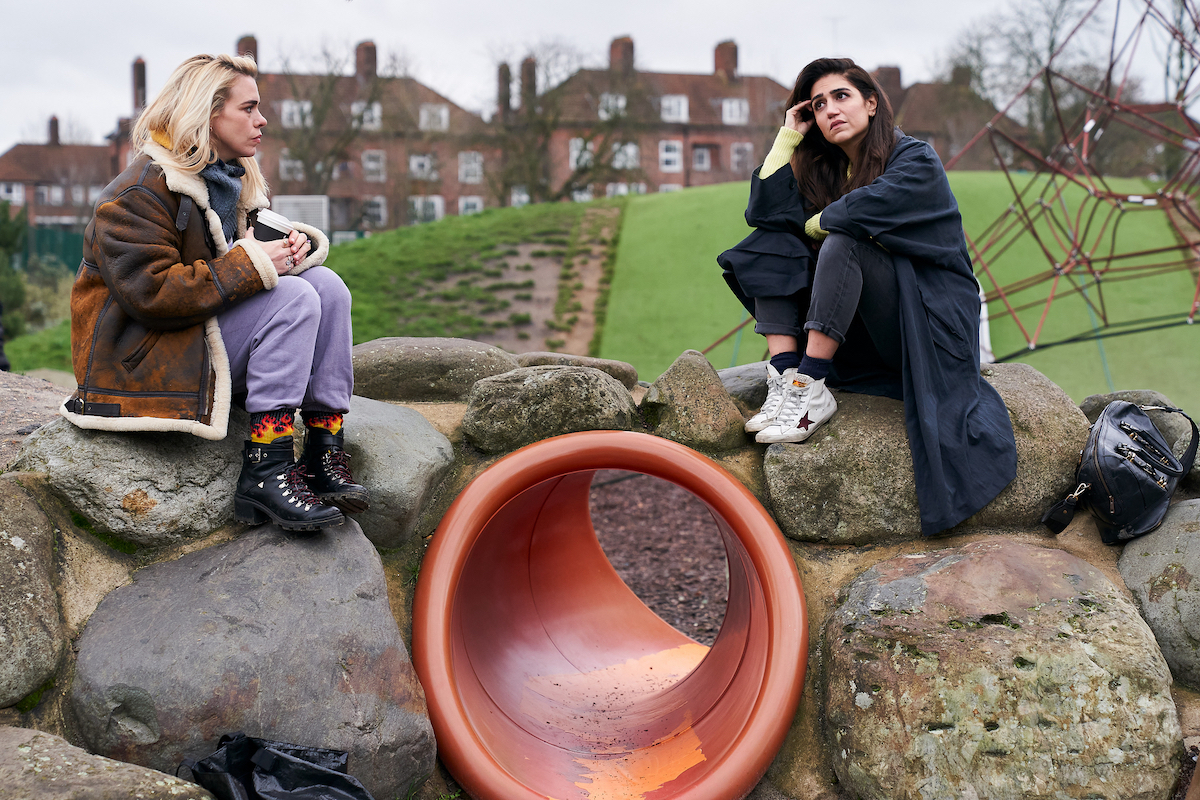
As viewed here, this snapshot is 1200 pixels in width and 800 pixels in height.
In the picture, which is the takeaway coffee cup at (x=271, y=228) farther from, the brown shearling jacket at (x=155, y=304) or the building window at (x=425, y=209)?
the building window at (x=425, y=209)

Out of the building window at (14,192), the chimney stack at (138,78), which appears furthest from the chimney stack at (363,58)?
the building window at (14,192)

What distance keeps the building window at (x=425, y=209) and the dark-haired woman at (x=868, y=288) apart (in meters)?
19.4

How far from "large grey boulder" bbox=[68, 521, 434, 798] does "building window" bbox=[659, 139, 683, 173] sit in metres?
29.1

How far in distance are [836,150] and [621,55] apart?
2324cm

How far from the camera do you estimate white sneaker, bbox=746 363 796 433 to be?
299 cm

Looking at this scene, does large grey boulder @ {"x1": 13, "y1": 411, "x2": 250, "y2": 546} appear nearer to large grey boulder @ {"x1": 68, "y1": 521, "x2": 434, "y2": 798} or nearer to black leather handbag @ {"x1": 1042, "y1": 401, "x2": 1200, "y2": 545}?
large grey boulder @ {"x1": 68, "y1": 521, "x2": 434, "y2": 798}

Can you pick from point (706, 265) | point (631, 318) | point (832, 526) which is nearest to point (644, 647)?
point (832, 526)

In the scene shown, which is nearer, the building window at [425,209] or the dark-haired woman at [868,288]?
the dark-haired woman at [868,288]

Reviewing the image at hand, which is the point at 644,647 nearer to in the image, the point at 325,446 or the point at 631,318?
the point at 325,446

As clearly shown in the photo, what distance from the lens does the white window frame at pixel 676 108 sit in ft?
102

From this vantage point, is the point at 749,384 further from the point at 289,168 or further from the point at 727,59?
the point at 727,59

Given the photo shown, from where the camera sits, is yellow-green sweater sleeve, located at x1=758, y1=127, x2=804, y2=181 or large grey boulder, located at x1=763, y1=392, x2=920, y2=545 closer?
large grey boulder, located at x1=763, y1=392, x2=920, y2=545

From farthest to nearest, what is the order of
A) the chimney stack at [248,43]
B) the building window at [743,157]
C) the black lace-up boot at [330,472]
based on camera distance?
the building window at [743,157], the chimney stack at [248,43], the black lace-up boot at [330,472]

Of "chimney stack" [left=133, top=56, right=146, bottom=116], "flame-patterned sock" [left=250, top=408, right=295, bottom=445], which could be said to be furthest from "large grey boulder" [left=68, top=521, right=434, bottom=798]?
"chimney stack" [left=133, top=56, right=146, bottom=116]
